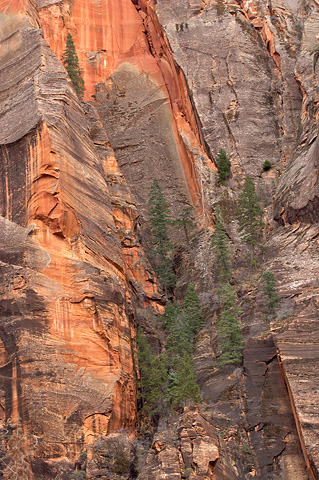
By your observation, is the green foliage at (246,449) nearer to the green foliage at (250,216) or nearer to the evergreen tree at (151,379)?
the evergreen tree at (151,379)

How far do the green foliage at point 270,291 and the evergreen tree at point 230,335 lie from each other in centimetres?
222

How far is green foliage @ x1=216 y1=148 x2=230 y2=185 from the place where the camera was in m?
64.9

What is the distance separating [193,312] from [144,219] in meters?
13.8

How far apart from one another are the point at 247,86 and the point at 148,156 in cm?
1081

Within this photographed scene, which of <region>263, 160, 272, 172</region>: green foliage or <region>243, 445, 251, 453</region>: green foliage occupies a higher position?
<region>263, 160, 272, 172</region>: green foliage

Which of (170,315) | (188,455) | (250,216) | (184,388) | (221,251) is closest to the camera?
(188,455)

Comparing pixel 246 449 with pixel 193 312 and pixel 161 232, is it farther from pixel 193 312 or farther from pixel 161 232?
pixel 161 232

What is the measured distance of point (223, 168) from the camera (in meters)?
65.0

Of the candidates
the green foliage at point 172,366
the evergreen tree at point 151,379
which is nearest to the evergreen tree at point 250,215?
the green foliage at point 172,366

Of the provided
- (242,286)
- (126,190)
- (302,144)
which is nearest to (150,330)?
(242,286)

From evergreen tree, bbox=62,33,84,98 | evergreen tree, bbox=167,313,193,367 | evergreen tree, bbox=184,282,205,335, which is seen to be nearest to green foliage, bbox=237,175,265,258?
evergreen tree, bbox=184,282,205,335

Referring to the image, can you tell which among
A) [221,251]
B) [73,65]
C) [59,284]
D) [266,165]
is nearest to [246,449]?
[59,284]

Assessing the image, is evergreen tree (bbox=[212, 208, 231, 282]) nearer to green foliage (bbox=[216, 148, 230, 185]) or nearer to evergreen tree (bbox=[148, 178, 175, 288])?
evergreen tree (bbox=[148, 178, 175, 288])

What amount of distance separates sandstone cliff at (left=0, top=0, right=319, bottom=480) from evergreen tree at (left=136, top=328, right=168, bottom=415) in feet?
5.48
